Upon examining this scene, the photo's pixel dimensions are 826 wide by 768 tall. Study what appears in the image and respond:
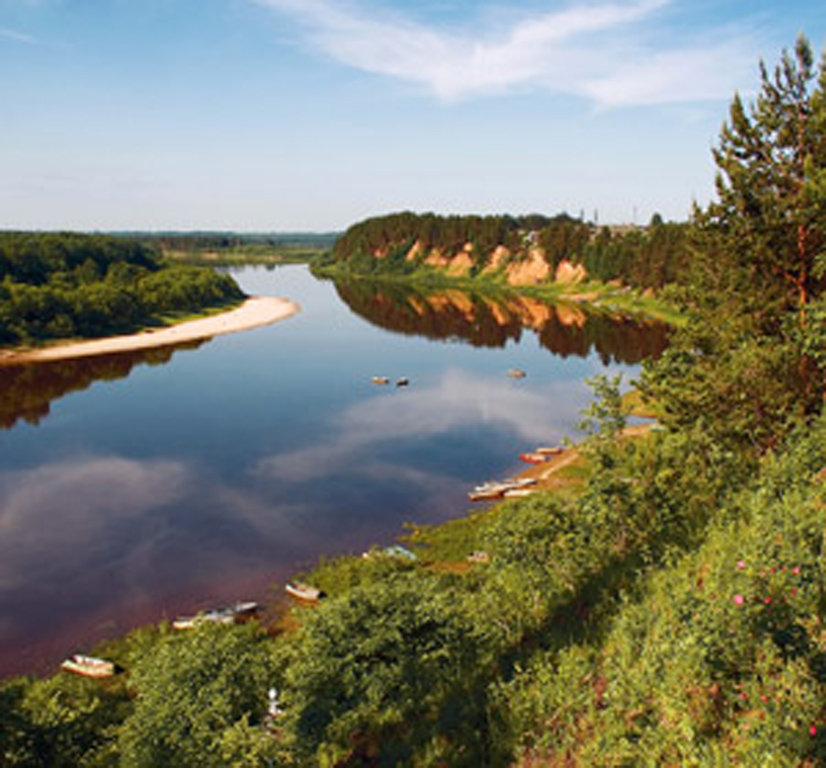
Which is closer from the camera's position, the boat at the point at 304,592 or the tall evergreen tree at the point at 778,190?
the tall evergreen tree at the point at 778,190

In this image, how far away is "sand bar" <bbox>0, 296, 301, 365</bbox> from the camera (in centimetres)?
10575

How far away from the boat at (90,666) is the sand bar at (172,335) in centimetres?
8633

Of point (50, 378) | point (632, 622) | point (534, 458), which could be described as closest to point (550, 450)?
point (534, 458)

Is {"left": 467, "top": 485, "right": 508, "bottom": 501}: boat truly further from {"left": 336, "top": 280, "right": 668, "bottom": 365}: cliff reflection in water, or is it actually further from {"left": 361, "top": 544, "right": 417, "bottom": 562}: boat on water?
{"left": 336, "top": 280, "right": 668, "bottom": 365}: cliff reflection in water

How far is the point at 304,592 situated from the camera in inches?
1426

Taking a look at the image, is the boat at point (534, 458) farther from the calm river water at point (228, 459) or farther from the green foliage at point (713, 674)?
the green foliage at point (713, 674)

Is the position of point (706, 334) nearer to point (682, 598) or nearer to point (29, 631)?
point (682, 598)

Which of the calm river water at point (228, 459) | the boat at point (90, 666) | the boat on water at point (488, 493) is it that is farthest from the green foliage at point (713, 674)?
the boat on water at point (488, 493)

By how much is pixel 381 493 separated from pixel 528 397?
123 ft

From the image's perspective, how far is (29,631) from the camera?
34531mm

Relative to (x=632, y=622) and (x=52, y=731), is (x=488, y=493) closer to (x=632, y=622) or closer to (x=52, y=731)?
(x=632, y=622)

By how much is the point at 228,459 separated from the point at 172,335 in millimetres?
77052

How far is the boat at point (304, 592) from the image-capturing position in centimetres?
3591

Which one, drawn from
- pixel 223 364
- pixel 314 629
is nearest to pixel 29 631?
pixel 314 629
